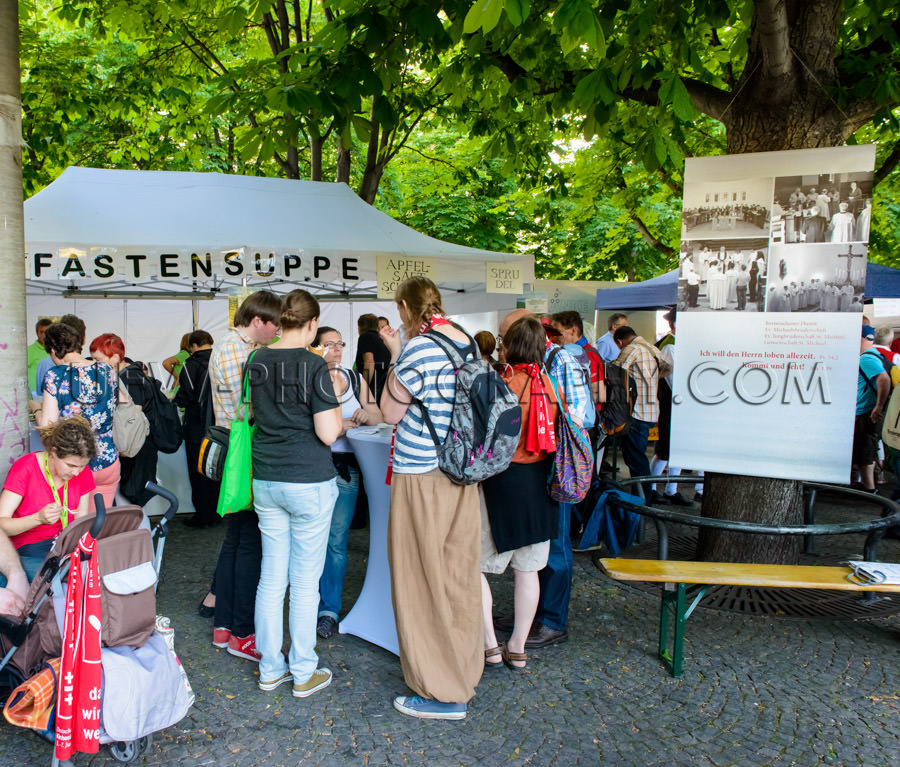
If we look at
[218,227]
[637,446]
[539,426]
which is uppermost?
[218,227]

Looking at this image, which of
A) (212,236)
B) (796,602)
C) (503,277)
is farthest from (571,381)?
(212,236)

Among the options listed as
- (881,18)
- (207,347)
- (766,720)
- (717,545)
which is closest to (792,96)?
(881,18)

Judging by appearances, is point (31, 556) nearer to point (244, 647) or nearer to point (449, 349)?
point (244, 647)

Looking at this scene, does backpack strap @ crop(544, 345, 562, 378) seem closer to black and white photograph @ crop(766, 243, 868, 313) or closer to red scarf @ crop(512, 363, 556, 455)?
Answer: red scarf @ crop(512, 363, 556, 455)

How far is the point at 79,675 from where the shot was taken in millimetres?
2471

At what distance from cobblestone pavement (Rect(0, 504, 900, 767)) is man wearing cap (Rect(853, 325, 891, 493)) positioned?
364 cm

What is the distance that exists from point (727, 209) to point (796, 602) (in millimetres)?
2234

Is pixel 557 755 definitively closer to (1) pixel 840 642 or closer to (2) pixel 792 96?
(1) pixel 840 642

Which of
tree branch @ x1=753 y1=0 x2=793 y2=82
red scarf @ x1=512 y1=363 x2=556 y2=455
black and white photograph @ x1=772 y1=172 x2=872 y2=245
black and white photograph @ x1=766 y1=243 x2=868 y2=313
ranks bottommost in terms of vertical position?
red scarf @ x1=512 y1=363 x2=556 y2=455

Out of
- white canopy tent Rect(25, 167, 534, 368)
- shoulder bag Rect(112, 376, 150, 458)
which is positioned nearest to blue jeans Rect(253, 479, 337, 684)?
shoulder bag Rect(112, 376, 150, 458)

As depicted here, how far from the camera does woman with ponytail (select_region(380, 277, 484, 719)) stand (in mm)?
2986

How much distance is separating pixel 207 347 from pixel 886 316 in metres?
12.0

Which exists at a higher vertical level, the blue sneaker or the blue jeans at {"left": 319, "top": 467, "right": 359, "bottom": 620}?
the blue jeans at {"left": 319, "top": 467, "right": 359, "bottom": 620}

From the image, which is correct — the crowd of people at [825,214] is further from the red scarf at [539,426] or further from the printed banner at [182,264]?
the printed banner at [182,264]
